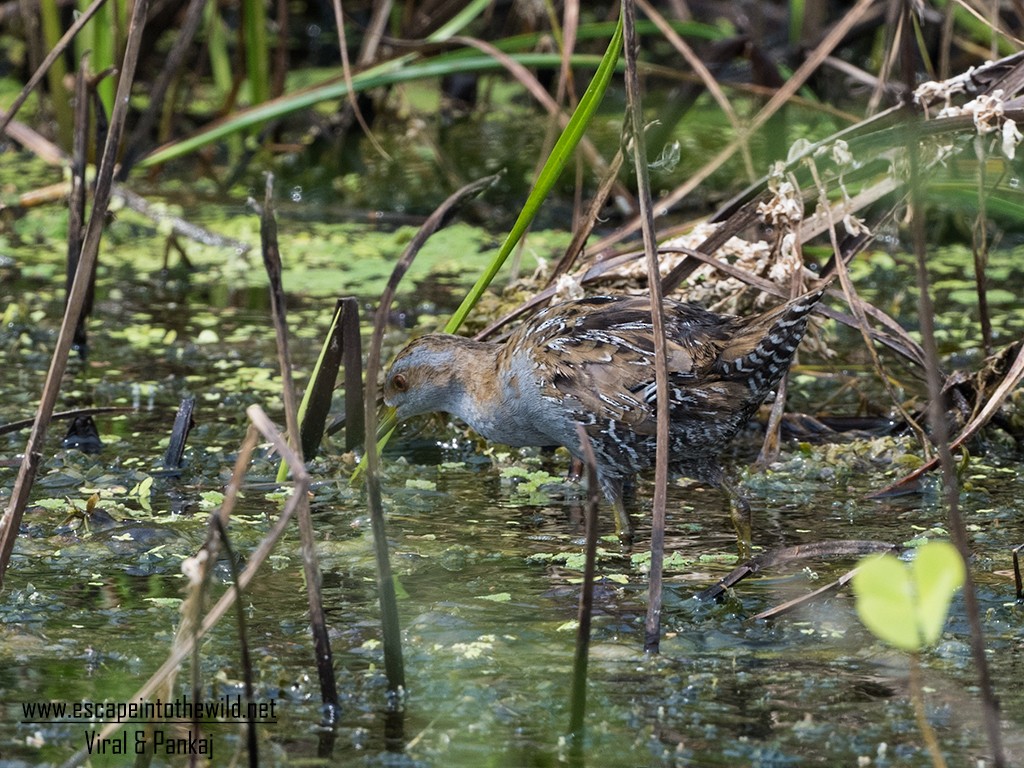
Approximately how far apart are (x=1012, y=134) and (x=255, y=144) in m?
5.28

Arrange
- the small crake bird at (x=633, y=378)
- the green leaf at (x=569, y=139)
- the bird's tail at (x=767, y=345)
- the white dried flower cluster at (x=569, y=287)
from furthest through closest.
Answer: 1. the white dried flower cluster at (x=569, y=287)
2. the small crake bird at (x=633, y=378)
3. the bird's tail at (x=767, y=345)
4. the green leaf at (x=569, y=139)

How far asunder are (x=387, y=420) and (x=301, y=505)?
2.00 meters

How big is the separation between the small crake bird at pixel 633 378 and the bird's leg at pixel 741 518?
0.16 feet

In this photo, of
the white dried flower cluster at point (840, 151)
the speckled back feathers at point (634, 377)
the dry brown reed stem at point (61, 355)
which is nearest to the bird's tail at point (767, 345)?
the speckled back feathers at point (634, 377)

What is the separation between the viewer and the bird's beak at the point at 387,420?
4.52 metres

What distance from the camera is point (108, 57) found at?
21.3 ft

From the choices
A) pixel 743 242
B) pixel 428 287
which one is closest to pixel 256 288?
pixel 428 287

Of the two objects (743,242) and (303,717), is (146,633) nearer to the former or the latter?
(303,717)

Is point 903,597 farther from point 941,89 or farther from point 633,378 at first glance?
point 941,89

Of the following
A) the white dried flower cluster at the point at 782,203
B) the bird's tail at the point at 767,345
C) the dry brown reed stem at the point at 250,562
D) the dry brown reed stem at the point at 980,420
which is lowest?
the dry brown reed stem at the point at 250,562

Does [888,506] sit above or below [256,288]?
below

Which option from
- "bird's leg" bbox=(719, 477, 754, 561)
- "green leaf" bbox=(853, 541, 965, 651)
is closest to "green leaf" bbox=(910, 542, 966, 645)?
"green leaf" bbox=(853, 541, 965, 651)

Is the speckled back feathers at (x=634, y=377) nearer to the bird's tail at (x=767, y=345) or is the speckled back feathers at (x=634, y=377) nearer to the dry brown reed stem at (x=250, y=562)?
the bird's tail at (x=767, y=345)

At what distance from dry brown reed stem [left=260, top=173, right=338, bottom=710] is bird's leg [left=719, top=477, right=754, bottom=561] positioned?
1.45 meters
